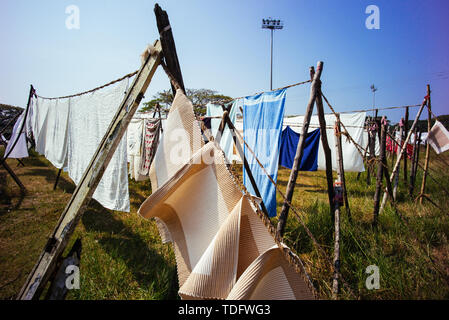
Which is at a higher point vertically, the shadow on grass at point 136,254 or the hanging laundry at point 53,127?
the hanging laundry at point 53,127

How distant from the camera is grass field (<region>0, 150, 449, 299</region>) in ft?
5.73

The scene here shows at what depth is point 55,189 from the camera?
4.65 m

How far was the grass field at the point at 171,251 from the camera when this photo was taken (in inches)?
68.7

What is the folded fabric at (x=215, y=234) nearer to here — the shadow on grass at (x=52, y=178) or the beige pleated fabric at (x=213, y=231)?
the beige pleated fabric at (x=213, y=231)

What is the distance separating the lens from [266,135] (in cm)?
283

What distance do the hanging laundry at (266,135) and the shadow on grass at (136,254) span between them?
146cm

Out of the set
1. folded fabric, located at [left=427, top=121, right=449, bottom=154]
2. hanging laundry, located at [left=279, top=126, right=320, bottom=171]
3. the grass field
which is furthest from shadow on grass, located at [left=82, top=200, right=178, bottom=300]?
folded fabric, located at [left=427, top=121, right=449, bottom=154]

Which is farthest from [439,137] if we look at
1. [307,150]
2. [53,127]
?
[53,127]

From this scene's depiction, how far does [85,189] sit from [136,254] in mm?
1581

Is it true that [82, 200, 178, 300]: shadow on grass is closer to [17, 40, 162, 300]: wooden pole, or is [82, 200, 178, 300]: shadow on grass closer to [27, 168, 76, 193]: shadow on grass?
[17, 40, 162, 300]: wooden pole

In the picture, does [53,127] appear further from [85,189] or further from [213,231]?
[213,231]

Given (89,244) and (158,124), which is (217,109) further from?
(89,244)

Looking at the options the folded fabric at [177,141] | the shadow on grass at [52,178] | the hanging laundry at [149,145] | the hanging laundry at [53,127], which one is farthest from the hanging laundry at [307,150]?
the shadow on grass at [52,178]

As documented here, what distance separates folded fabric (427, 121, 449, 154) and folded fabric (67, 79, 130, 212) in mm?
5006
